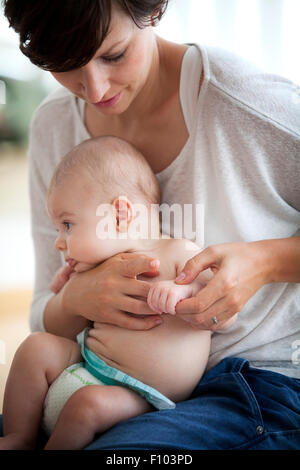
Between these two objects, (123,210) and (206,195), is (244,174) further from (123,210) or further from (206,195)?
(123,210)

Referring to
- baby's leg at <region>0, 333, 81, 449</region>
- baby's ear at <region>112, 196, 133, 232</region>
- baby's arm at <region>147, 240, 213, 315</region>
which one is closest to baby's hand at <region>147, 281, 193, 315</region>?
baby's arm at <region>147, 240, 213, 315</region>

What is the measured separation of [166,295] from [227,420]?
0.27 metres

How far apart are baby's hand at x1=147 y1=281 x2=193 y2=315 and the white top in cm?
24

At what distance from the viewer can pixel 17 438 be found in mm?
894

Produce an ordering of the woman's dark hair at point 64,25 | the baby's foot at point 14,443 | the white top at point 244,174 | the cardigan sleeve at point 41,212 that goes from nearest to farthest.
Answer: the woman's dark hair at point 64,25 < the baby's foot at point 14,443 < the white top at point 244,174 < the cardigan sleeve at point 41,212

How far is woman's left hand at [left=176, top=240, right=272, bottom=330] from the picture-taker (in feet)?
2.71

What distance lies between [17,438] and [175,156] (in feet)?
2.30

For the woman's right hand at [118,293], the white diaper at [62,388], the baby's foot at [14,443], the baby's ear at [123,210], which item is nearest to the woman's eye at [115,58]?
the baby's ear at [123,210]

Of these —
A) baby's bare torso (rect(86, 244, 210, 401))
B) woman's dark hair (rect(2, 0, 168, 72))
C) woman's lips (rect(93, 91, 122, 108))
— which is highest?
woman's dark hair (rect(2, 0, 168, 72))

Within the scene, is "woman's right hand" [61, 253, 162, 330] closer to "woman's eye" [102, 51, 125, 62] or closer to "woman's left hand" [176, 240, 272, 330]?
"woman's left hand" [176, 240, 272, 330]

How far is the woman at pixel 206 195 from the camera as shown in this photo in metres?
0.81

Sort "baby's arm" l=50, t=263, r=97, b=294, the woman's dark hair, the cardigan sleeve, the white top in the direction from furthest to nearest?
the cardigan sleeve < "baby's arm" l=50, t=263, r=97, b=294 < the white top < the woman's dark hair

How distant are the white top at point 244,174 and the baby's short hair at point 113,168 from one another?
3.7 inches

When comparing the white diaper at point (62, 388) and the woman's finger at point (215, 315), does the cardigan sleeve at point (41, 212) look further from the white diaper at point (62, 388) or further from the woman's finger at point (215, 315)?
the woman's finger at point (215, 315)
